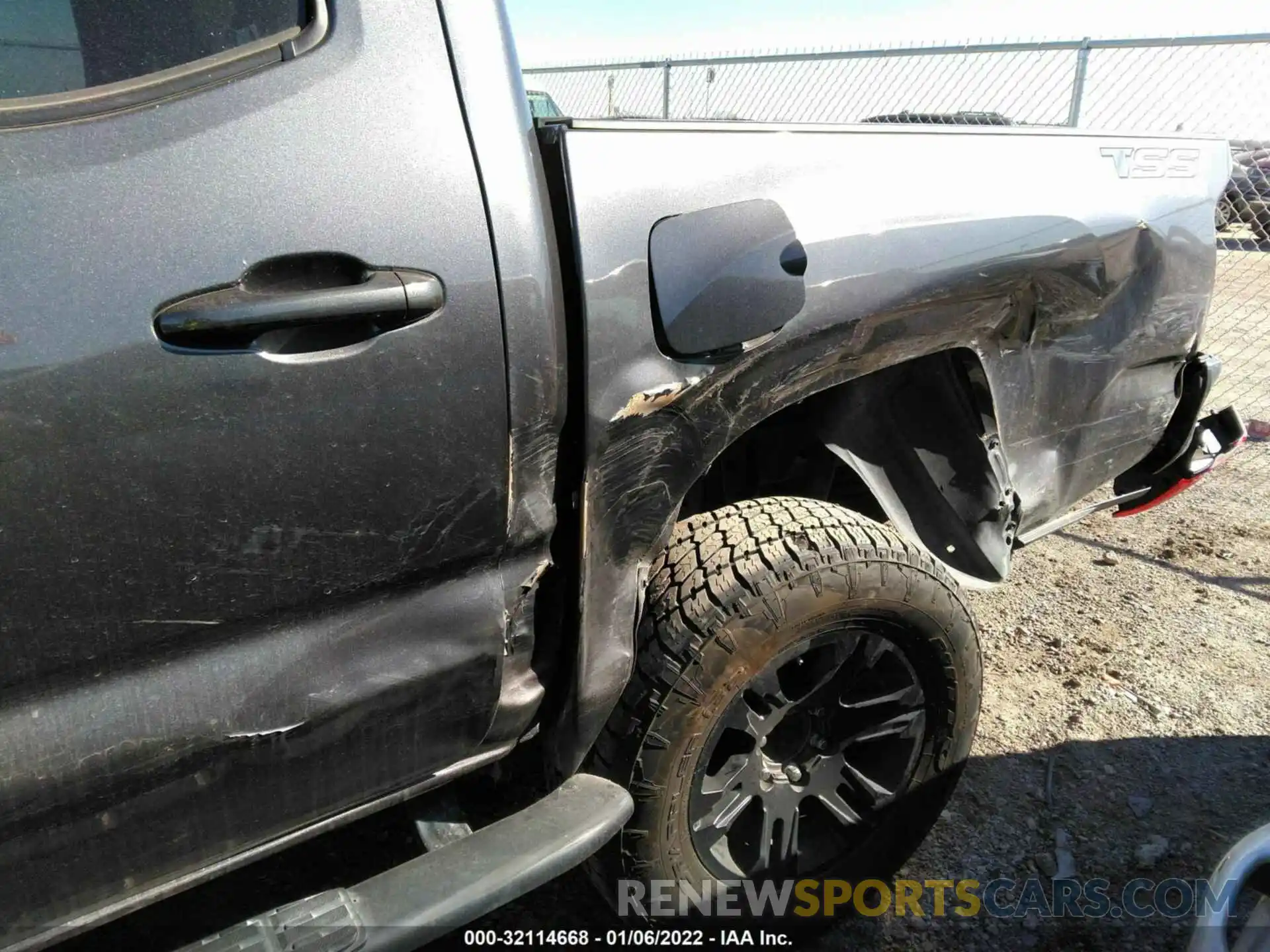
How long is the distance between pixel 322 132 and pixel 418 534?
550 mm

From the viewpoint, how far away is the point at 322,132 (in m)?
1.20

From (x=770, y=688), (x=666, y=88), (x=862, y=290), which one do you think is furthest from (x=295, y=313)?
(x=666, y=88)

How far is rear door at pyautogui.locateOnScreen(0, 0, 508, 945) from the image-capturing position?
42.3 inches

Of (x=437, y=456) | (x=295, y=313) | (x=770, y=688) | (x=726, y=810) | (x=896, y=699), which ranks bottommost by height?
(x=726, y=810)

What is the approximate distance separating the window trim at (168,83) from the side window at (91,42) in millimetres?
12

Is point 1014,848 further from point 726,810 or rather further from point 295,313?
point 295,313

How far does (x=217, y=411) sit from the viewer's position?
114 cm

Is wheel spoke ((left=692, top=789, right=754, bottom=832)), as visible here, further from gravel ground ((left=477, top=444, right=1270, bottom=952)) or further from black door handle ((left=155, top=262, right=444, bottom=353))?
black door handle ((left=155, top=262, right=444, bottom=353))

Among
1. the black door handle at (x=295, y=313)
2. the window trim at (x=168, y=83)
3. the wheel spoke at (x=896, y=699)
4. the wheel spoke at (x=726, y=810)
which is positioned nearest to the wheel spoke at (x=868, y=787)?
the wheel spoke at (x=896, y=699)

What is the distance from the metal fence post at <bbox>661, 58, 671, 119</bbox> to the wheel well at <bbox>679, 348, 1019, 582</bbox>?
314 inches

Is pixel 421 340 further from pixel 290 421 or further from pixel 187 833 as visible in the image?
pixel 187 833

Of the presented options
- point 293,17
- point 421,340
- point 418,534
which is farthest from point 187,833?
point 293,17

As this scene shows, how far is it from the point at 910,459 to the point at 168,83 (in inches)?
66.5

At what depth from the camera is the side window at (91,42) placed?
45.1 inches
